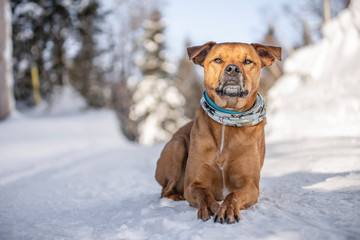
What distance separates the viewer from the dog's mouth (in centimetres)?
288

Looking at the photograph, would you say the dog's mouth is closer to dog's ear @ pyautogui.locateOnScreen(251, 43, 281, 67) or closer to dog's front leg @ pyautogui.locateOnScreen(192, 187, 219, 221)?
dog's ear @ pyautogui.locateOnScreen(251, 43, 281, 67)

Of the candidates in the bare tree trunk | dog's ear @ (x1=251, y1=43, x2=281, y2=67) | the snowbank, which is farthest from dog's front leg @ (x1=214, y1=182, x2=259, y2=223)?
the bare tree trunk

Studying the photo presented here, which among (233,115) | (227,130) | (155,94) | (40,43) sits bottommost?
(155,94)

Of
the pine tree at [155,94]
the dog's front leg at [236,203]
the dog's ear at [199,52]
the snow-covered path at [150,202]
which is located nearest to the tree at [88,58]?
the pine tree at [155,94]

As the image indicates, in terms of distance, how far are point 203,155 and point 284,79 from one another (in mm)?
12163

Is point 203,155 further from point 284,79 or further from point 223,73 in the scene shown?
point 284,79

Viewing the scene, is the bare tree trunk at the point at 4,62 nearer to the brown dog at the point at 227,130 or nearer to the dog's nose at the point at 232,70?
the brown dog at the point at 227,130

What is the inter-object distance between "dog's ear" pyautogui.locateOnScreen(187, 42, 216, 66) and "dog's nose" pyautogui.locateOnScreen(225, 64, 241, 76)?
0.43m

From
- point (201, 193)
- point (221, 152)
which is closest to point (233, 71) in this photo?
point (221, 152)

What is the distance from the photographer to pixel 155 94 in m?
22.9

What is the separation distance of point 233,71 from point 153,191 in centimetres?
200

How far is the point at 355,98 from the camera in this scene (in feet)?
26.0

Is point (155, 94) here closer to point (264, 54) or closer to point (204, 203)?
point (264, 54)

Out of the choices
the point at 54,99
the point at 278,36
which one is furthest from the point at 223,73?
the point at 278,36
